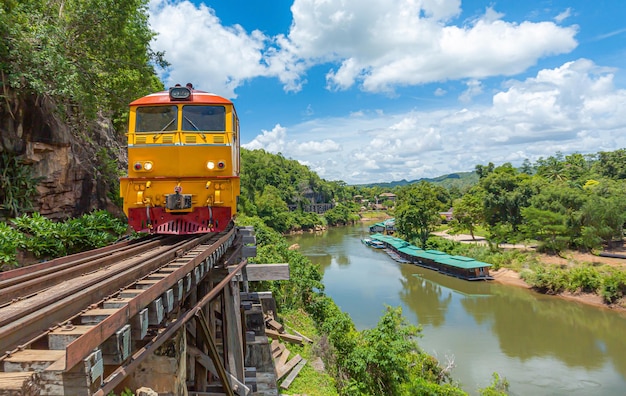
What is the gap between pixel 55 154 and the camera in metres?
11.4

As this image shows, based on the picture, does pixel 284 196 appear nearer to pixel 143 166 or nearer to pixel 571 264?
pixel 571 264

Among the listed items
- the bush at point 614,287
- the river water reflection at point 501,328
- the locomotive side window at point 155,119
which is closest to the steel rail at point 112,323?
the locomotive side window at point 155,119

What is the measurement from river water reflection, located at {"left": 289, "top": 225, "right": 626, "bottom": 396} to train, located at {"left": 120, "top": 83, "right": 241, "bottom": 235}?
40.0ft

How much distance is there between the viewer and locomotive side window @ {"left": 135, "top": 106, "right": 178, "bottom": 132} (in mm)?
7996

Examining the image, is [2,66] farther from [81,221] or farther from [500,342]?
[500,342]

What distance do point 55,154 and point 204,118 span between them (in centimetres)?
646

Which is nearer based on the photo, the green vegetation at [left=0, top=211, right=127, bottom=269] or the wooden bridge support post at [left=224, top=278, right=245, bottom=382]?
the wooden bridge support post at [left=224, top=278, right=245, bottom=382]

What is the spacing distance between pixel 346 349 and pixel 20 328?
A: 12.0 meters

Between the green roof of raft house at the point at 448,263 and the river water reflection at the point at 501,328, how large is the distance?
0.95 m

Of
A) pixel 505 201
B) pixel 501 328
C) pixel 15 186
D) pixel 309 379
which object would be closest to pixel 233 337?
pixel 309 379

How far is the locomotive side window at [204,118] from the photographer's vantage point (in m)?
8.01

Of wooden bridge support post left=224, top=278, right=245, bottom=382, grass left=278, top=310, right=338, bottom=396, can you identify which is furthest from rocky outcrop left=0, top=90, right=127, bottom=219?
grass left=278, top=310, right=338, bottom=396

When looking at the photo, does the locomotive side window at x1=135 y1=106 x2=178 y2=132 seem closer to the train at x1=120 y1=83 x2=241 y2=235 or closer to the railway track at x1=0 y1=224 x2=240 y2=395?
Result: the train at x1=120 y1=83 x2=241 y2=235

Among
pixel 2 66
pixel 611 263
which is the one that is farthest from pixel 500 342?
pixel 2 66
